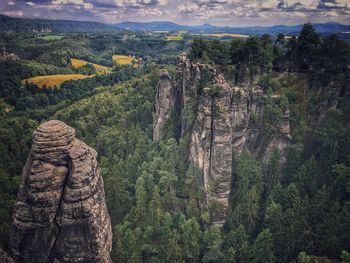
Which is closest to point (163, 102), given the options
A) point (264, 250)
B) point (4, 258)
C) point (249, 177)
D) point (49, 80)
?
point (249, 177)

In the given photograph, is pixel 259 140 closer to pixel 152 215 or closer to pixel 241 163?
pixel 241 163

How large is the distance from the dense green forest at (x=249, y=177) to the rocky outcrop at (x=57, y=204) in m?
7.96

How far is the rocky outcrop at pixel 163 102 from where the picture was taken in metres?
74.8

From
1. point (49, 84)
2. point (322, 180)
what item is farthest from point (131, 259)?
point (49, 84)

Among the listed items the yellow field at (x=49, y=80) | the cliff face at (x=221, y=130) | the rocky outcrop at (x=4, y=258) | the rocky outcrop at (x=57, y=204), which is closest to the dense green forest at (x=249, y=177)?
the cliff face at (x=221, y=130)

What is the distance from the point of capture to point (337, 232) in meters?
48.6

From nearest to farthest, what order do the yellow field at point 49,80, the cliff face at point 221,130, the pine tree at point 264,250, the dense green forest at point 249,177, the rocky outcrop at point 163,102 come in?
the pine tree at point 264,250 < the dense green forest at point 249,177 < the cliff face at point 221,130 < the rocky outcrop at point 163,102 < the yellow field at point 49,80

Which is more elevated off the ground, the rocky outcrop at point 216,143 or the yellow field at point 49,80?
the rocky outcrop at point 216,143

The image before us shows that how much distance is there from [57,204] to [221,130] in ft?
100

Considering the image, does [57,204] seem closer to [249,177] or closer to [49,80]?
[249,177]

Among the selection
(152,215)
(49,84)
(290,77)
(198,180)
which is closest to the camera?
(152,215)

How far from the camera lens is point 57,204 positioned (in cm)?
4253

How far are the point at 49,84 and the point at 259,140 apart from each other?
11803 centimetres

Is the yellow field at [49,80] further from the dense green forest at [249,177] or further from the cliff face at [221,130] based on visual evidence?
the cliff face at [221,130]
